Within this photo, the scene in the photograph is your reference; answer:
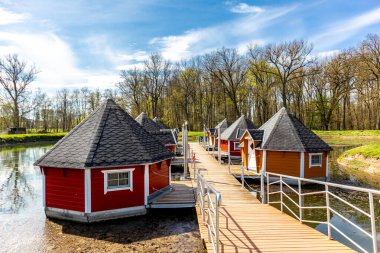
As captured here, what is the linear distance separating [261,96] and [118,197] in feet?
140

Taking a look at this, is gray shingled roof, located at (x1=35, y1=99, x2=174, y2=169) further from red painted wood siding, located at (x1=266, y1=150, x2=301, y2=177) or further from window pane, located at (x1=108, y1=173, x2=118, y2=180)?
red painted wood siding, located at (x1=266, y1=150, x2=301, y2=177)

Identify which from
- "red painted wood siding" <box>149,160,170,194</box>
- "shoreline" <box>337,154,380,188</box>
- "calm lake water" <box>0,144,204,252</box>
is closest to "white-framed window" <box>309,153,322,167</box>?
"shoreline" <box>337,154,380,188</box>

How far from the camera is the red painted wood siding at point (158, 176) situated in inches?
497

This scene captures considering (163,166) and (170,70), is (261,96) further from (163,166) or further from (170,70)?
(163,166)

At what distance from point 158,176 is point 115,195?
2.47 meters

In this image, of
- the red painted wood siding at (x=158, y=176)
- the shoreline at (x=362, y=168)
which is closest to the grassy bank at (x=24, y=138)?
the red painted wood siding at (x=158, y=176)

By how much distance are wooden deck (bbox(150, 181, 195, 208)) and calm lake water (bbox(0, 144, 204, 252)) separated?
1.54 feet

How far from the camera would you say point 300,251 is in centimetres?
602

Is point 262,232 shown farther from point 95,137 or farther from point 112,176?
point 95,137

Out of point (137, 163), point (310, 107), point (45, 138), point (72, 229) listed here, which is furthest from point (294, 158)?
point (45, 138)

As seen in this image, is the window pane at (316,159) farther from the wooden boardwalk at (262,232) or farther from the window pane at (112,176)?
the window pane at (112,176)

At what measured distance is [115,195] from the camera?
37.4ft

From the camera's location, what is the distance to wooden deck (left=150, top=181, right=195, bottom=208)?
1220 centimetres

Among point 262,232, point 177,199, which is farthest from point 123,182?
point 262,232
